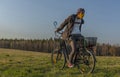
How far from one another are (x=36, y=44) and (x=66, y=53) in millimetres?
57003


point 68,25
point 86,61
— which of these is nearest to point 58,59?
point 68,25

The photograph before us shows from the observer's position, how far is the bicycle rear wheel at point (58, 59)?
40.1 ft

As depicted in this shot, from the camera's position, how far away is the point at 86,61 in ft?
35.7

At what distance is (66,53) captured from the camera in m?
11.9

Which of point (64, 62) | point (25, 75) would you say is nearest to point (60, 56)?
point (64, 62)

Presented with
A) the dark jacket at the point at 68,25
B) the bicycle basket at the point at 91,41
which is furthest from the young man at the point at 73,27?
the bicycle basket at the point at 91,41

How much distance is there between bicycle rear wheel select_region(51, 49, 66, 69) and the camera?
12.2 meters

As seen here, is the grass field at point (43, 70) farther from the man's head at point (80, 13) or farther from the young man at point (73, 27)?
the man's head at point (80, 13)

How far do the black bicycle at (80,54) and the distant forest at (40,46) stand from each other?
46580 millimetres

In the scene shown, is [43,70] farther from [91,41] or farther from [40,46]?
[40,46]

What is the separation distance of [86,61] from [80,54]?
0.30 meters

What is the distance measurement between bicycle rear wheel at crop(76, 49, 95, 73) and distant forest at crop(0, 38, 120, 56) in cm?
4791

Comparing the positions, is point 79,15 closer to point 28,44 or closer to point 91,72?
point 91,72

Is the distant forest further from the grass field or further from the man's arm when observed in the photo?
the man's arm
